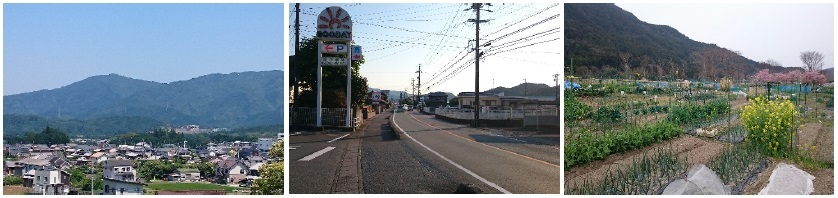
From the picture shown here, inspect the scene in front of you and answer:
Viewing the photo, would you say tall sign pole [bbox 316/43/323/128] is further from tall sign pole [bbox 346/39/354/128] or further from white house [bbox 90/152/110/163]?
white house [bbox 90/152/110/163]

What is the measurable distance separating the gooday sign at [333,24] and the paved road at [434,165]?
38.2 inches

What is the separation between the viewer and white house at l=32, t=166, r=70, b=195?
708 centimetres

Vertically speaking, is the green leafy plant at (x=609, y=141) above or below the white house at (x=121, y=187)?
above

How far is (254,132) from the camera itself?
7.34 m

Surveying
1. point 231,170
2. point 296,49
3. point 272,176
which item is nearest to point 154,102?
point 231,170

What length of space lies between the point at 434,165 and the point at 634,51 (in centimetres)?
254

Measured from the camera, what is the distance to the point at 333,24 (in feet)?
22.9

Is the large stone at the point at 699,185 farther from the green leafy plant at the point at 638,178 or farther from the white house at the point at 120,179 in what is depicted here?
the white house at the point at 120,179

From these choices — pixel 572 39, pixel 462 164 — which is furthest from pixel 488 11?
pixel 462 164

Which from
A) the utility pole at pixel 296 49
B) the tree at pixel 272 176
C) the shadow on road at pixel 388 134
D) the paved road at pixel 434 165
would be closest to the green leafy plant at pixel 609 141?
the paved road at pixel 434 165

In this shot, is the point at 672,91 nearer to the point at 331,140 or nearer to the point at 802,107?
the point at 802,107

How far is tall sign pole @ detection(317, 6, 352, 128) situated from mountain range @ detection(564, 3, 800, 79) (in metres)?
2.09

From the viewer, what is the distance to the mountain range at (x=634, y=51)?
7039mm

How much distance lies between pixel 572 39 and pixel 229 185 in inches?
144
